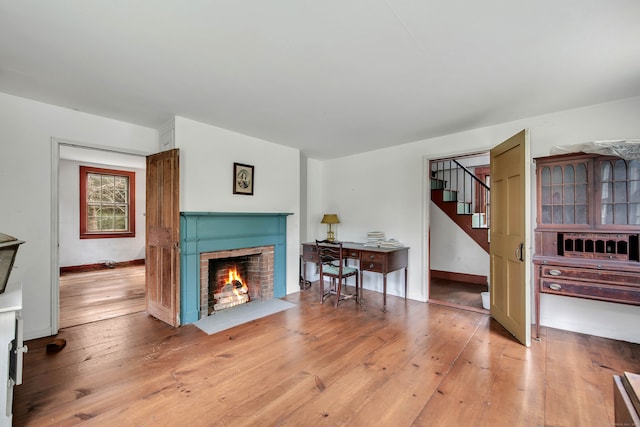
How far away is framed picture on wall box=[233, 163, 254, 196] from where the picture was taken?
3.88m

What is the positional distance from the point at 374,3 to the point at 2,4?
2019mm

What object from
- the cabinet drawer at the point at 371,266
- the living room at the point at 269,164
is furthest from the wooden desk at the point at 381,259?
the living room at the point at 269,164

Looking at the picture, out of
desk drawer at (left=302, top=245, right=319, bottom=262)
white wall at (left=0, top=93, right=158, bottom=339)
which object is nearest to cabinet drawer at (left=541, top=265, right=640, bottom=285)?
desk drawer at (left=302, top=245, right=319, bottom=262)

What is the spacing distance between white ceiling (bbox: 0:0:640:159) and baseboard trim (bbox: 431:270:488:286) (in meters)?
3.00

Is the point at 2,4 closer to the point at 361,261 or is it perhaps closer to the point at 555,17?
the point at 555,17

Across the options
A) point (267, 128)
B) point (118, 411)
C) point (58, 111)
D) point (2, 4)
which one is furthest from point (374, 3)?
point (58, 111)

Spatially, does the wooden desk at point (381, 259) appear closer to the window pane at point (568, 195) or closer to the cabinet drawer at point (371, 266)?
the cabinet drawer at point (371, 266)

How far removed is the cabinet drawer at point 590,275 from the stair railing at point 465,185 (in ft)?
8.19

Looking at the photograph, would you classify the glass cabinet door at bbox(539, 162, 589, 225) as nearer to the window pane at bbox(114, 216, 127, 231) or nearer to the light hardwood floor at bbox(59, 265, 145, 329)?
the light hardwood floor at bbox(59, 265, 145, 329)

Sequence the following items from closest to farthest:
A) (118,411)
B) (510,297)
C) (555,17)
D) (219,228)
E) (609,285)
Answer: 1. (555,17)
2. (118,411)
3. (609,285)
4. (510,297)
5. (219,228)

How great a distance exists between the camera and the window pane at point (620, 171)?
2.69m

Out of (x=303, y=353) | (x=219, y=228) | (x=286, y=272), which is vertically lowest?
(x=303, y=353)

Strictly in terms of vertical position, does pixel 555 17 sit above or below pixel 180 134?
above

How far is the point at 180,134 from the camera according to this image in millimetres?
3346
